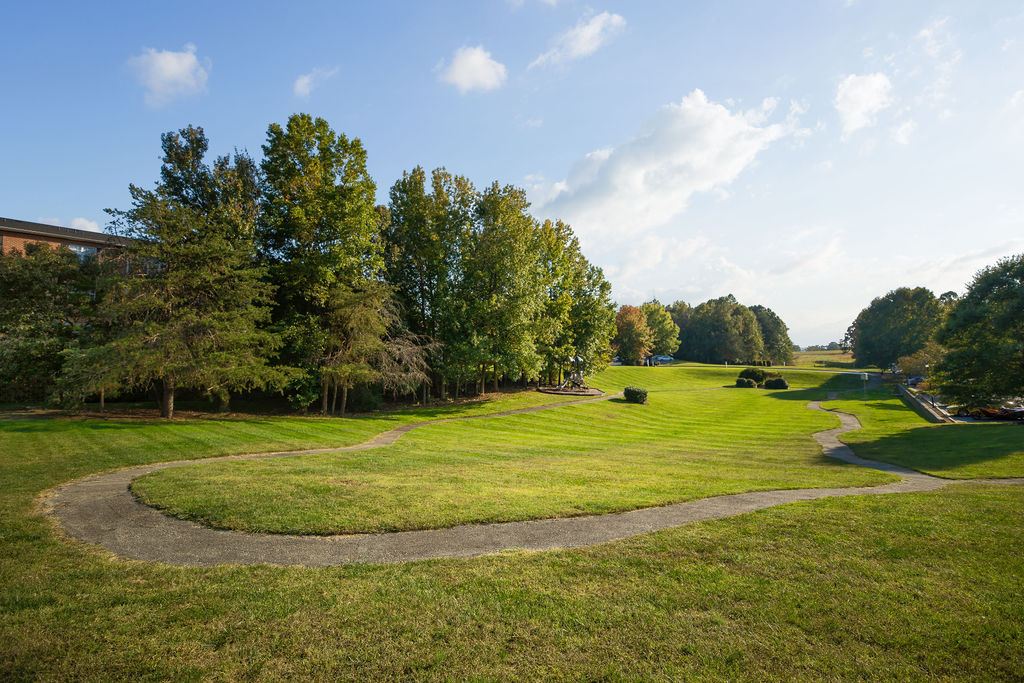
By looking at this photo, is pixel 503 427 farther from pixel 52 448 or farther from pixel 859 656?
pixel 859 656

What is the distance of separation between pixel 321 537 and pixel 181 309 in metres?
18.4

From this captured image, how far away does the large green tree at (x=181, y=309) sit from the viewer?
19.2m

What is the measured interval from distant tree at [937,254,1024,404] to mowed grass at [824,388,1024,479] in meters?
2.02

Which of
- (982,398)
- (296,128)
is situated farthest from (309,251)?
(982,398)

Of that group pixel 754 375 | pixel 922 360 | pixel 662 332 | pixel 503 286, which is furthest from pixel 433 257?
pixel 662 332

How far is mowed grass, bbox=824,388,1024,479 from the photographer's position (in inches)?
528

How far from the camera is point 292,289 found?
26062 millimetres

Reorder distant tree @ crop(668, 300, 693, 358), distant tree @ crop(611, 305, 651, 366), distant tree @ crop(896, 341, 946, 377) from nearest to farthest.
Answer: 1. distant tree @ crop(896, 341, 946, 377)
2. distant tree @ crop(611, 305, 651, 366)
3. distant tree @ crop(668, 300, 693, 358)

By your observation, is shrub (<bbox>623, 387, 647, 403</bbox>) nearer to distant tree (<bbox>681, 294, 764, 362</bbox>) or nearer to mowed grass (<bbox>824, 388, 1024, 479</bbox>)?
mowed grass (<bbox>824, 388, 1024, 479</bbox>)

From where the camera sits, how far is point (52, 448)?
44.5 ft

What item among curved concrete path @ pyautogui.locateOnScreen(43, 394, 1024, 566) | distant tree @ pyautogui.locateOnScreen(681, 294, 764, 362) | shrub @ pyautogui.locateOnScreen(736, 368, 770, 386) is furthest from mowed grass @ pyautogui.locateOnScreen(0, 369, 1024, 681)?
distant tree @ pyautogui.locateOnScreen(681, 294, 764, 362)

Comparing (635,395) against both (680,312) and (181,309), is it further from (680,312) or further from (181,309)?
(680,312)

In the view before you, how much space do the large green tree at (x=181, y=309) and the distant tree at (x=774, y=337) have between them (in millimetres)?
105212

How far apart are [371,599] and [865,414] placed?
4152 centimetres
